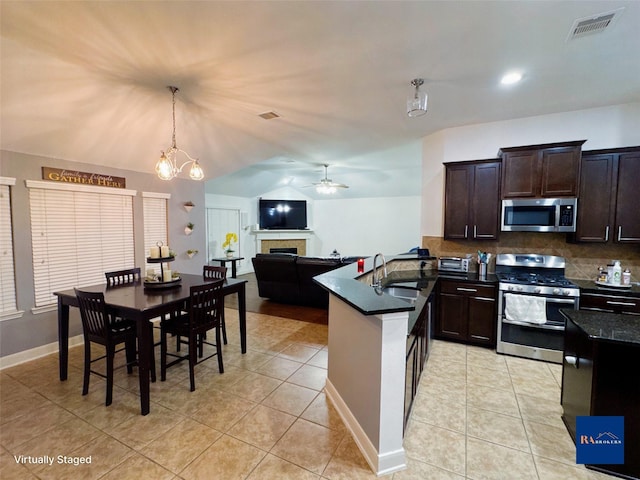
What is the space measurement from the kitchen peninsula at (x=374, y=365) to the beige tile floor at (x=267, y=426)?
5.7 inches

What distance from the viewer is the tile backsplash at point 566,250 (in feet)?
11.3

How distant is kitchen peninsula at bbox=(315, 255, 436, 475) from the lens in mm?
1783

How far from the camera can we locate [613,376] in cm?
183

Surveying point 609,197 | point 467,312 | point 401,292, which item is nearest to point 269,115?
point 401,292

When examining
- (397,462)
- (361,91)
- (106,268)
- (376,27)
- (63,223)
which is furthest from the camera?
(106,268)

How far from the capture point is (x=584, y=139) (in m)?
3.44

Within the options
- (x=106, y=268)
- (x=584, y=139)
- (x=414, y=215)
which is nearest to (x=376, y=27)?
(x=584, y=139)

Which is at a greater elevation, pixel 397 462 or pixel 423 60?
pixel 423 60

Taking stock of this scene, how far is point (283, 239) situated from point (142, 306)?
7.49 metres

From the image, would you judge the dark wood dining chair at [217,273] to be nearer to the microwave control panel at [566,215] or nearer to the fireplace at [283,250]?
the microwave control panel at [566,215]

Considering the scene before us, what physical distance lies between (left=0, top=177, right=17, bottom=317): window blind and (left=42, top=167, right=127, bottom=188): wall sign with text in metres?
0.38

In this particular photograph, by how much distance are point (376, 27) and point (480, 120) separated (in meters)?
2.54

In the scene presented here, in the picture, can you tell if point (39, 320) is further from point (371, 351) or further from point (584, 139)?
point (584, 139)

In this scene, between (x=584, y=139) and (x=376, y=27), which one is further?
(x=584, y=139)
